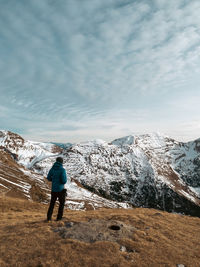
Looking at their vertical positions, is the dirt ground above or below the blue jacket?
below

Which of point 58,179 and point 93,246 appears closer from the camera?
point 93,246

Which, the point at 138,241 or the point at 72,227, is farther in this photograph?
the point at 72,227

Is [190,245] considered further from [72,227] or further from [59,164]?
[59,164]

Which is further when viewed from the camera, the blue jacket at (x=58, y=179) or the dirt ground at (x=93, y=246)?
the blue jacket at (x=58, y=179)

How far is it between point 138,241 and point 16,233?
24.9 ft

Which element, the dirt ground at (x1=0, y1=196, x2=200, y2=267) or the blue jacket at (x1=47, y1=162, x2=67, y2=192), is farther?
the blue jacket at (x1=47, y1=162, x2=67, y2=192)

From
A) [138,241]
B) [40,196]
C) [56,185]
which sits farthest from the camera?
[40,196]

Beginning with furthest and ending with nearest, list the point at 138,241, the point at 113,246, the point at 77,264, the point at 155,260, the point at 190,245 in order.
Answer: the point at 190,245 < the point at 138,241 < the point at 113,246 < the point at 155,260 < the point at 77,264

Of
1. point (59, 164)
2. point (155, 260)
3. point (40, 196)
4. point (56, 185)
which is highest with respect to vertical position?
point (59, 164)

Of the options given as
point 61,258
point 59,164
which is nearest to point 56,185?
point 59,164

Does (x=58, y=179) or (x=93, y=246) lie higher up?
(x=58, y=179)

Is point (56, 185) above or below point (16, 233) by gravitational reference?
above

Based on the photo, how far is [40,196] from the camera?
10181 cm

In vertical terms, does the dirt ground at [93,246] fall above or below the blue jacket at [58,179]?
below
